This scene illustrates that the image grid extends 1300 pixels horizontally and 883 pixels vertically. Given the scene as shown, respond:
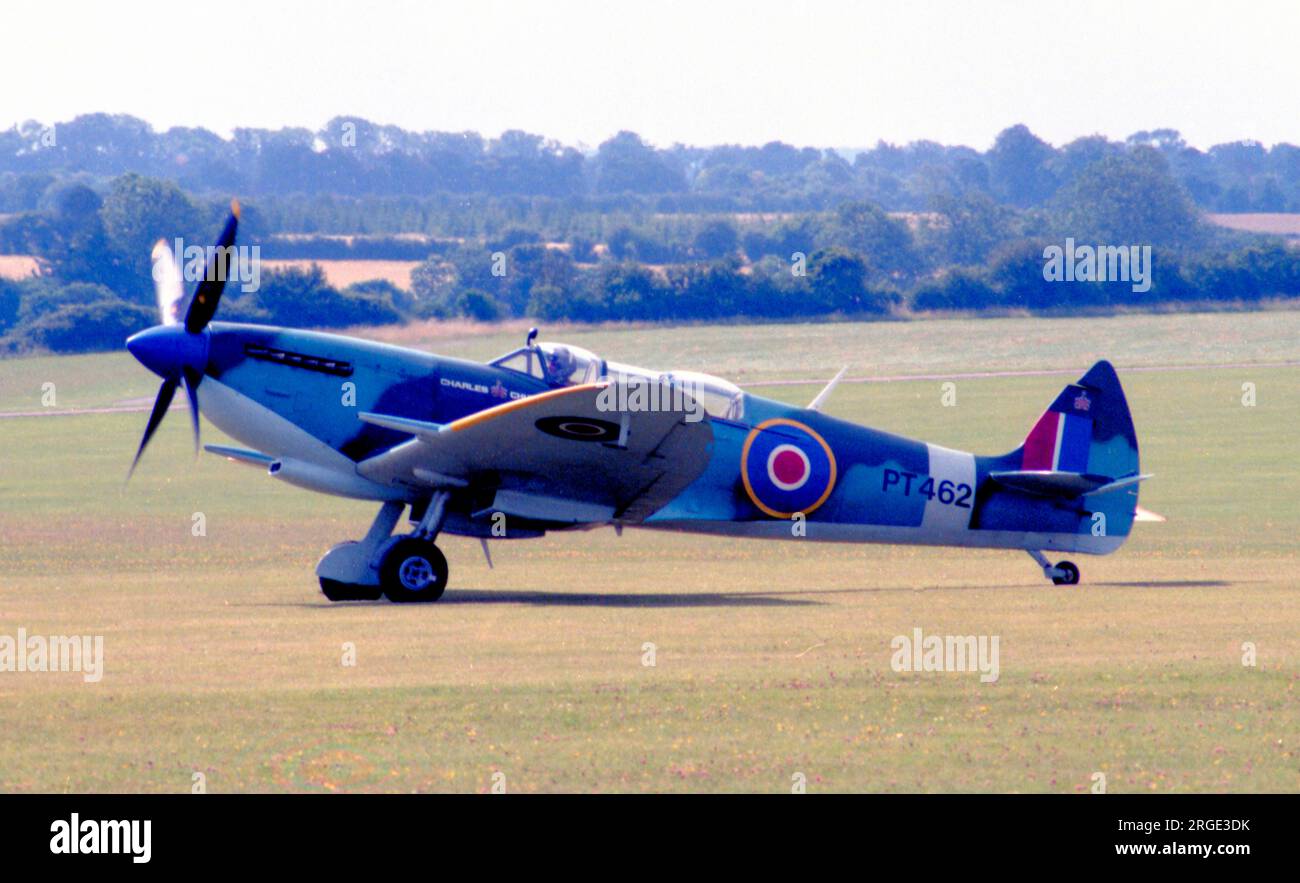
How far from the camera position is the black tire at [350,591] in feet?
59.2

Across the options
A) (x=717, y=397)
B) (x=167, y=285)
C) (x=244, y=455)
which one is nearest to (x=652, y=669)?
(x=717, y=397)

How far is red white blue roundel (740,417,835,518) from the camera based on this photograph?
1894 cm

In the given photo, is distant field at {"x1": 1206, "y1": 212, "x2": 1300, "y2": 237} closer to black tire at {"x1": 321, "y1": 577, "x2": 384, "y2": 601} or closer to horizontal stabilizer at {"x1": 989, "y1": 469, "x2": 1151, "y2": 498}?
horizontal stabilizer at {"x1": 989, "y1": 469, "x2": 1151, "y2": 498}

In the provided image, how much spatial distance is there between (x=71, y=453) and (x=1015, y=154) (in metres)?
160

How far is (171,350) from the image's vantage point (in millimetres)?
17609

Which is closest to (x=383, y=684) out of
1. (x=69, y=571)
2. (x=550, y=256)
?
(x=69, y=571)

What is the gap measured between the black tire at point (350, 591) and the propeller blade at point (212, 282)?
2.65m

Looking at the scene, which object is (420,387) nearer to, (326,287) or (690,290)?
(326,287)

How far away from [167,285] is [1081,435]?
9740 millimetres

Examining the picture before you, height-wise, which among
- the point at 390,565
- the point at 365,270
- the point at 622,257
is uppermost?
the point at 622,257

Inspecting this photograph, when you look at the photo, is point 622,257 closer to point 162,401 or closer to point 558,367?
point 558,367

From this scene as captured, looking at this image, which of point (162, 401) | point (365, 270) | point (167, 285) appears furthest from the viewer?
point (365, 270)

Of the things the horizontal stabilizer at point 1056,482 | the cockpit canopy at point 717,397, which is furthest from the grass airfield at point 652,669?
the cockpit canopy at point 717,397
